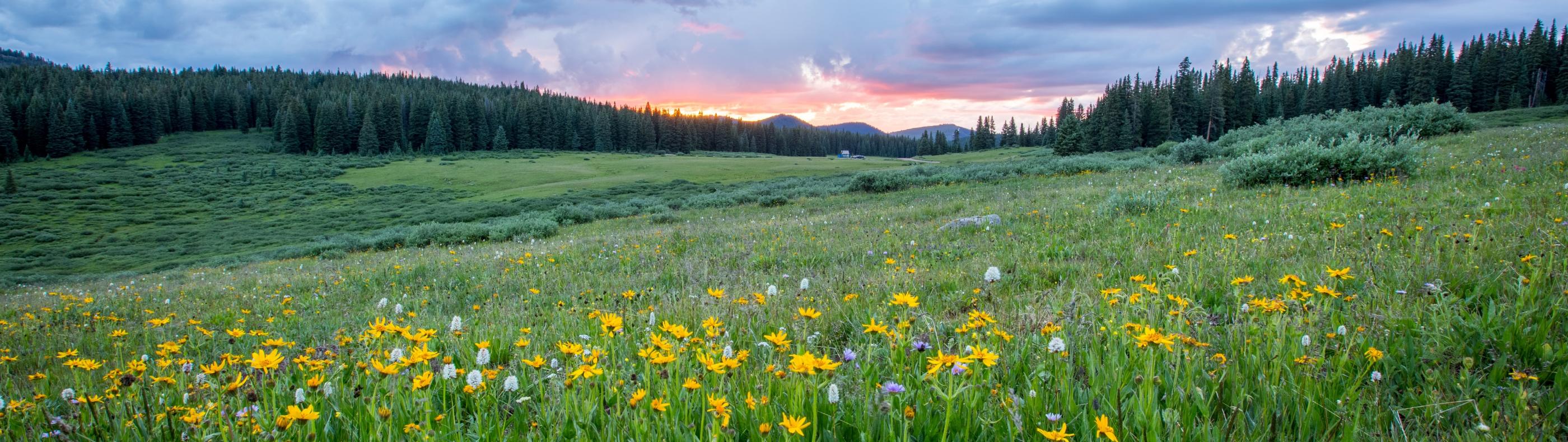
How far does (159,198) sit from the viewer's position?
5438cm

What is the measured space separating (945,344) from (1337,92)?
115 meters

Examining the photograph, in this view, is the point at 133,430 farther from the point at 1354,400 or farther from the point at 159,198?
the point at 159,198

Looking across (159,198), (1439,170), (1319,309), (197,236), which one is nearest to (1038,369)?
(1319,309)

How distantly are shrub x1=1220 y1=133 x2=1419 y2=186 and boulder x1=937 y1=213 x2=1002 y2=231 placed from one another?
17.2ft

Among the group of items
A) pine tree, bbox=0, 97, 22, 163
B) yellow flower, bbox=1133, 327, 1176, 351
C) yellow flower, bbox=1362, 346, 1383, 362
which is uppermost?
pine tree, bbox=0, 97, 22, 163

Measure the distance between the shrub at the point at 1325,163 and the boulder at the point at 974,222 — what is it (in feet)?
17.2

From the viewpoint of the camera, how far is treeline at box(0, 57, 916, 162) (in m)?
89.7

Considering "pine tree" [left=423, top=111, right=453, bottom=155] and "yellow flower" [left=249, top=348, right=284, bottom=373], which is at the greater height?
"pine tree" [left=423, top=111, right=453, bottom=155]

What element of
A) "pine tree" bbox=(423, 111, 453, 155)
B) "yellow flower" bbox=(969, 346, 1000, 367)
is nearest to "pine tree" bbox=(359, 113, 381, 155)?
"pine tree" bbox=(423, 111, 453, 155)

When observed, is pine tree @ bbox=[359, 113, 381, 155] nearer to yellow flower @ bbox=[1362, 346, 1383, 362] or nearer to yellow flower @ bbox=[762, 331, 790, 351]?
yellow flower @ bbox=[762, 331, 790, 351]

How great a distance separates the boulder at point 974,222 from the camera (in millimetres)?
9503

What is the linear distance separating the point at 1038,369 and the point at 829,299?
251 cm

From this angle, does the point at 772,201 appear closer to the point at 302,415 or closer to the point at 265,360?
the point at 265,360

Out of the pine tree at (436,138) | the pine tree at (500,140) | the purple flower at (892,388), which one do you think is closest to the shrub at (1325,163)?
the purple flower at (892,388)
